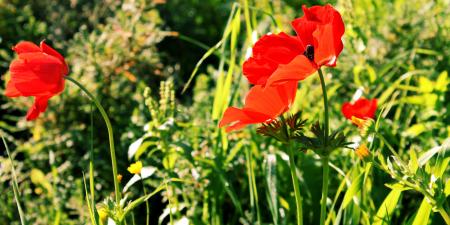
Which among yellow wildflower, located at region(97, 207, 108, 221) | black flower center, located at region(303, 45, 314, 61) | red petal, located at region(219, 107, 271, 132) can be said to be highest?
black flower center, located at region(303, 45, 314, 61)

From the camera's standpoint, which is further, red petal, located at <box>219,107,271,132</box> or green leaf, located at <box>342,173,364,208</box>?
green leaf, located at <box>342,173,364,208</box>

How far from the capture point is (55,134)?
2.37 m

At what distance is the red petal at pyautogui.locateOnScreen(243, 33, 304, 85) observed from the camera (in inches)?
42.2

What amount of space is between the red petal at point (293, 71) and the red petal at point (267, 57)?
62mm

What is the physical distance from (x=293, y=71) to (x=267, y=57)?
3.3 inches

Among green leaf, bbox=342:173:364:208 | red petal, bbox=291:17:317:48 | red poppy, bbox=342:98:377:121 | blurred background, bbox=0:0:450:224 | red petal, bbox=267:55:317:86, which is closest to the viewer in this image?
red petal, bbox=267:55:317:86

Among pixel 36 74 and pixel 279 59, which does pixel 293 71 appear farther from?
pixel 36 74

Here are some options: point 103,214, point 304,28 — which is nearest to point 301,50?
point 304,28

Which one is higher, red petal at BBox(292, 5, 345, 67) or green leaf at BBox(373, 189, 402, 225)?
red petal at BBox(292, 5, 345, 67)

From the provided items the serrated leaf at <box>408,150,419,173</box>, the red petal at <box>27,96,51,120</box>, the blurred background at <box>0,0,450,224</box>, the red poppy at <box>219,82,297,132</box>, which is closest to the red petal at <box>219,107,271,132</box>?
the red poppy at <box>219,82,297,132</box>

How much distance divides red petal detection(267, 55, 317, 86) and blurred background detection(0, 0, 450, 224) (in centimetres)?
58

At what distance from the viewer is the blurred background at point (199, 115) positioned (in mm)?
1839

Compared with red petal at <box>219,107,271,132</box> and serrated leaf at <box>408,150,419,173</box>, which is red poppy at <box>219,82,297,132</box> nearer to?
red petal at <box>219,107,271,132</box>

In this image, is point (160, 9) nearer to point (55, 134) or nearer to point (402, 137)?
point (55, 134)
